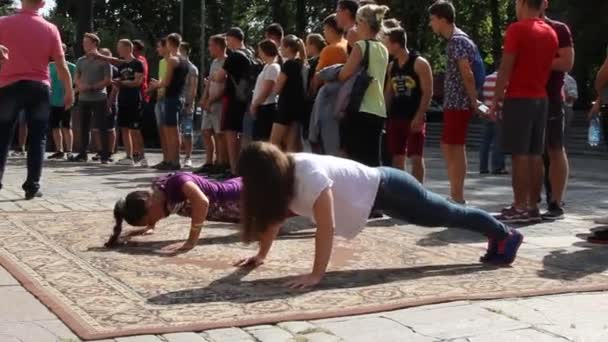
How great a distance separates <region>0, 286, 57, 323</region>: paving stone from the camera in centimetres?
467

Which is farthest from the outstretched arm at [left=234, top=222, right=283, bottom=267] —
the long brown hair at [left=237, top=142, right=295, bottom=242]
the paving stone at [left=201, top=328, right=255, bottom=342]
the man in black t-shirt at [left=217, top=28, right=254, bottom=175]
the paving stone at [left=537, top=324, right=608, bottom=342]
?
the man in black t-shirt at [left=217, top=28, right=254, bottom=175]

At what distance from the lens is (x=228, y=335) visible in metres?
4.41

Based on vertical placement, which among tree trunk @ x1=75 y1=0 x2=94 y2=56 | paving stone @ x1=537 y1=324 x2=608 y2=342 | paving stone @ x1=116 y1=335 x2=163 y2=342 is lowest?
paving stone @ x1=116 y1=335 x2=163 y2=342

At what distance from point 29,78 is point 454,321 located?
585 centimetres

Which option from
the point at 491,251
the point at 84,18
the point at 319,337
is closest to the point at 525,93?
the point at 491,251

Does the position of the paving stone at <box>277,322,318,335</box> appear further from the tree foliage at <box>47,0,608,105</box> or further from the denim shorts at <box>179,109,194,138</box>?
the tree foliage at <box>47,0,608,105</box>

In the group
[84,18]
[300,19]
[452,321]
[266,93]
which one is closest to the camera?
[452,321]

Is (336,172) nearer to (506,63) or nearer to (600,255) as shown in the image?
(600,255)

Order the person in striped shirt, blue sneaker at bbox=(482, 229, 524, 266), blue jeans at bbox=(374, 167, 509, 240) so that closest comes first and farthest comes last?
blue jeans at bbox=(374, 167, 509, 240), blue sneaker at bbox=(482, 229, 524, 266), the person in striped shirt

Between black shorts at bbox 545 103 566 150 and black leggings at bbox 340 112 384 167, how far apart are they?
61.1 inches

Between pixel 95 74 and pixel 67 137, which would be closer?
pixel 95 74

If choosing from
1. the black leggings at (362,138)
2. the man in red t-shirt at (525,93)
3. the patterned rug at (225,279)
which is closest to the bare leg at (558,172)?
the man in red t-shirt at (525,93)

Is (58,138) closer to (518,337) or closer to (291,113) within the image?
(291,113)

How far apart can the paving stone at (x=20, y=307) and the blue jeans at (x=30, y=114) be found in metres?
4.22
